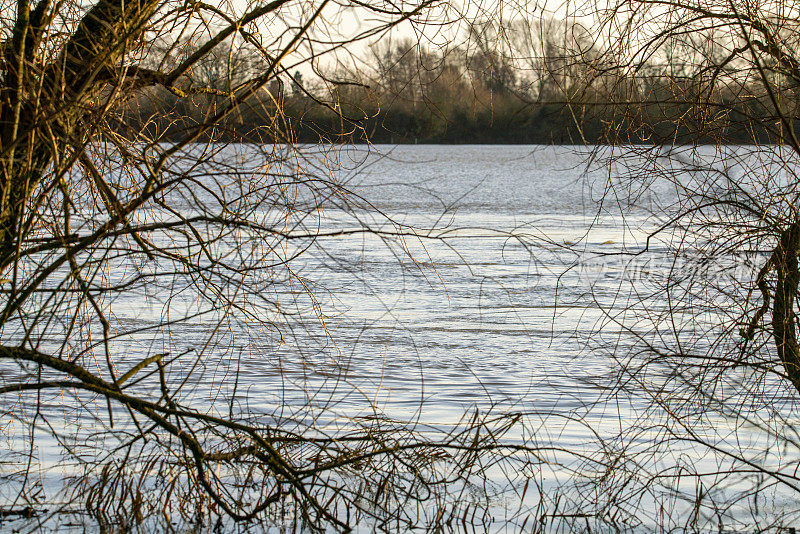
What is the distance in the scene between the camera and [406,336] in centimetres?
1002

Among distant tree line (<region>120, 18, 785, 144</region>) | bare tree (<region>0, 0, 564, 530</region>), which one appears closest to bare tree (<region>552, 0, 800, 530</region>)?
distant tree line (<region>120, 18, 785, 144</region>)

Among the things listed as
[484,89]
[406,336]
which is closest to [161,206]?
[484,89]

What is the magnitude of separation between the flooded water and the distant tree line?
291mm

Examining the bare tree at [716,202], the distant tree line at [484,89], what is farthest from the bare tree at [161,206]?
the bare tree at [716,202]

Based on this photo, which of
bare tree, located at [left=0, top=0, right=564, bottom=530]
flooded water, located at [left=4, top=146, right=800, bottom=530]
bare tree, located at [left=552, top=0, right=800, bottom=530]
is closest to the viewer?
bare tree, located at [left=0, top=0, right=564, bottom=530]

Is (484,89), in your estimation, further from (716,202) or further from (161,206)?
(161,206)

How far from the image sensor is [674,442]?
587 centimetres

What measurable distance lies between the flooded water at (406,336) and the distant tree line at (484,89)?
29 centimetres

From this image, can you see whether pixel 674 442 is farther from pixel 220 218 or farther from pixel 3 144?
pixel 3 144

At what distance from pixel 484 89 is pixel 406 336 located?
5.71 meters

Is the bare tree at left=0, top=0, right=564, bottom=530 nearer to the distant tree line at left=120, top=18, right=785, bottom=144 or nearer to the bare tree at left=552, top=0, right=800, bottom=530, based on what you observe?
the distant tree line at left=120, top=18, right=785, bottom=144

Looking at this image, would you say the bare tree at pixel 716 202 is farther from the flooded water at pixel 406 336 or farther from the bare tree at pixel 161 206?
the bare tree at pixel 161 206

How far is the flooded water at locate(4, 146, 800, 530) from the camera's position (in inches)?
193

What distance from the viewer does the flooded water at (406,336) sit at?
4.91 m
